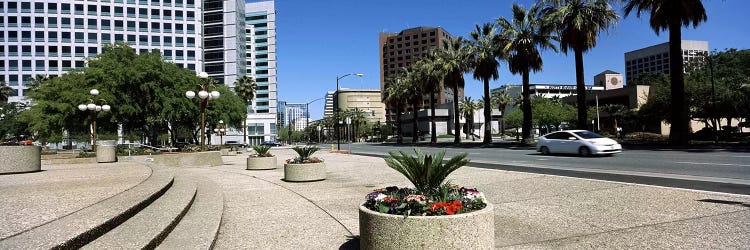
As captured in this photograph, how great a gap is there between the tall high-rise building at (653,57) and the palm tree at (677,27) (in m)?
107

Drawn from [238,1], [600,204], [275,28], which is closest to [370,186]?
[600,204]

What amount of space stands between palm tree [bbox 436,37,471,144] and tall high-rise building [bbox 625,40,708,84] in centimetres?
9108

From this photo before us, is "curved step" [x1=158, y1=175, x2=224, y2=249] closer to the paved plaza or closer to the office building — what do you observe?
the paved plaza

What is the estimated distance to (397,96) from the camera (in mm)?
67562

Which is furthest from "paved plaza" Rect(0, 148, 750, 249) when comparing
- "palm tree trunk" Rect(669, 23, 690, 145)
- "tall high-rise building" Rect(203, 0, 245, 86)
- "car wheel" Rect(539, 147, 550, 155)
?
"tall high-rise building" Rect(203, 0, 245, 86)

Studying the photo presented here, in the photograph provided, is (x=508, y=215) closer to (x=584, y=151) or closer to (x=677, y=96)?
(x=584, y=151)

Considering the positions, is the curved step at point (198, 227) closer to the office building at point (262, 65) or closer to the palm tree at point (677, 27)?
the palm tree at point (677, 27)

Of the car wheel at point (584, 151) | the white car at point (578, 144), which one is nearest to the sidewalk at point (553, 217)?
the white car at point (578, 144)

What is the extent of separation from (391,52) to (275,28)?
51678 mm

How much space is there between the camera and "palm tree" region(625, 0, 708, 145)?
2677 cm

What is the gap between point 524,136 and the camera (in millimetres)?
38406

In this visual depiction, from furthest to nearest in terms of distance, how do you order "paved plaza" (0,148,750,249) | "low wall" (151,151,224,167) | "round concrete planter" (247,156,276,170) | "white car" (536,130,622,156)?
"white car" (536,130,622,156), "low wall" (151,151,224,167), "round concrete planter" (247,156,276,170), "paved plaza" (0,148,750,249)

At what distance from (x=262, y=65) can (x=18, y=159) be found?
4442 inches

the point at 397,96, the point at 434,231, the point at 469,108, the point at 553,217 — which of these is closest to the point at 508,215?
the point at 553,217
